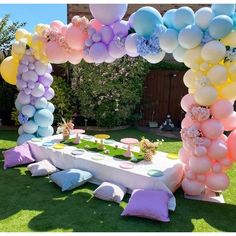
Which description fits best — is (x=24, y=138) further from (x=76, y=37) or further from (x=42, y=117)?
(x=76, y=37)

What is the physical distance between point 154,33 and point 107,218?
115 inches

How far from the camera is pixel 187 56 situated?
16.9 ft

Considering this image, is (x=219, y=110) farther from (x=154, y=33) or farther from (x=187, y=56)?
(x=154, y=33)

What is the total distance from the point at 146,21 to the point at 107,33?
2.74 feet

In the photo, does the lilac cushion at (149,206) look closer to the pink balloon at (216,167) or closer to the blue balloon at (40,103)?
the pink balloon at (216,167)

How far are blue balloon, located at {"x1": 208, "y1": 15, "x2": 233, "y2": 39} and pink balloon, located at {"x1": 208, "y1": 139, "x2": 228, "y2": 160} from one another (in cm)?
160

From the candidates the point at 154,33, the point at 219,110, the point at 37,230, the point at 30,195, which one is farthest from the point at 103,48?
the point at 37,230

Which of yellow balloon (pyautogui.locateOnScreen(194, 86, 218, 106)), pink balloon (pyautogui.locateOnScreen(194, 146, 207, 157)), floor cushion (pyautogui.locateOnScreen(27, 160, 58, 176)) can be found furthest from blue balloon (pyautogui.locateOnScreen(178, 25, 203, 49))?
floor cushion (pyautogui.locateOnScreen(27, 160, 58, 176))

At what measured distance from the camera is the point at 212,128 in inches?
198

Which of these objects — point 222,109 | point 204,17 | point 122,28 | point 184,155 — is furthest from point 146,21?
point 184,155

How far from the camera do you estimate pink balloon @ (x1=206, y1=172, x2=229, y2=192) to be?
512 cm

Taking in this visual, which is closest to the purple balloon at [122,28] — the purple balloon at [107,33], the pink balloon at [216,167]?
the purple balloon at [107,33]

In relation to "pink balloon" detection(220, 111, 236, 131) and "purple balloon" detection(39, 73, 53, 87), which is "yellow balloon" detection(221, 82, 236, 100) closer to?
"pink balloon" detection(220, 111, 236, 131)

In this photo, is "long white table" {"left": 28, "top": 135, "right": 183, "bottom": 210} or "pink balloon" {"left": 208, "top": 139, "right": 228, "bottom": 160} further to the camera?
"long white table" {"left": 28, "top": 135, "right": 183, "bottom": 210}
